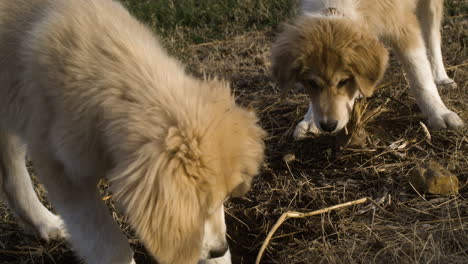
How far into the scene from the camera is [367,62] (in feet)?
11.5

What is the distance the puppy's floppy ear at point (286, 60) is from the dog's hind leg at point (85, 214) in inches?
62.2

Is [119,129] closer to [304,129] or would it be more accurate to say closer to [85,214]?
[85,214]

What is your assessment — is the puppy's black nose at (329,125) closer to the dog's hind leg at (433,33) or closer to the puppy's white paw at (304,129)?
the puppy's white paw at (304,129)

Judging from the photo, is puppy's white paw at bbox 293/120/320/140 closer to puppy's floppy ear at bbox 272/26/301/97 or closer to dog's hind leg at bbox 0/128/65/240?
puppy's floppy ear at bbox 272/26/301/97

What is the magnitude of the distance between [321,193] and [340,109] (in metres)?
0.58

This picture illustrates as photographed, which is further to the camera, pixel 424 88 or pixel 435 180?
pixel 424 88

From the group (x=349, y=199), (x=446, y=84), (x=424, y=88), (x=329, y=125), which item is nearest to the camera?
(x=349, y=199)

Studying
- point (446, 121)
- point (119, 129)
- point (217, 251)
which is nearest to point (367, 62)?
point (446, 121)

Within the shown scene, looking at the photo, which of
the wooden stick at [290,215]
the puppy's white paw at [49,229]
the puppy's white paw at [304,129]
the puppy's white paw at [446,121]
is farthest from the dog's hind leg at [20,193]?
the puppy's white paw at [446,121]

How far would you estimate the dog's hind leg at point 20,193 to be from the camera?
11.0ft

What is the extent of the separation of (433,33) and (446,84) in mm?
472

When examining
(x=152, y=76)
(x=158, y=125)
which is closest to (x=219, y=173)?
(x=158, y=125)

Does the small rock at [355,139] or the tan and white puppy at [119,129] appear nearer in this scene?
the tan and white puppy at [119,129]

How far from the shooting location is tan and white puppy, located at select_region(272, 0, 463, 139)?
3.50 metres
